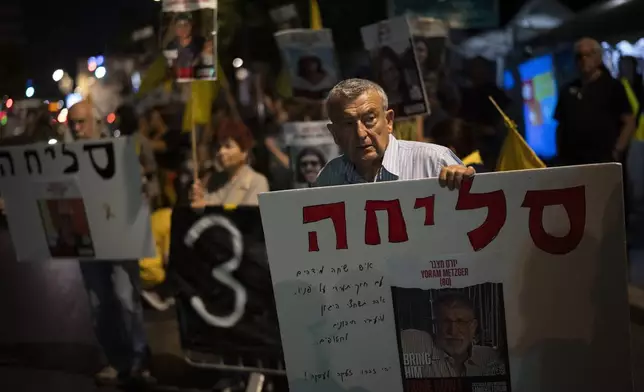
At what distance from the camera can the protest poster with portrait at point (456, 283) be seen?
1.84 m

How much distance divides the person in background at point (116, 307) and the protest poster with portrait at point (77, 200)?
0.44ft

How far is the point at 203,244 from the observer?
3.50 metres

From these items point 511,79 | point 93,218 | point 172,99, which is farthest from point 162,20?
point 511,79

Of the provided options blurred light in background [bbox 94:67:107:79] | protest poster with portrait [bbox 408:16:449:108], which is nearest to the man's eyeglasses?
protest poster with portrait [bbox 408:16:449:108]

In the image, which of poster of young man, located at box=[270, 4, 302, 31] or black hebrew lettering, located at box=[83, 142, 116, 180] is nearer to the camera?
black hebrew lettering, located at box=[83, 142, 116, 180]

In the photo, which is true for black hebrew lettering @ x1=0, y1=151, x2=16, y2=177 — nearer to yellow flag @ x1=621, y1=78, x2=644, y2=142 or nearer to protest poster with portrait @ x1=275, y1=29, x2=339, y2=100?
protest poster with portrait @ x1=275, y1=29, x2=339, y2=100

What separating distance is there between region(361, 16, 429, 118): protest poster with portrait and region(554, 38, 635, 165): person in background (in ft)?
4.14

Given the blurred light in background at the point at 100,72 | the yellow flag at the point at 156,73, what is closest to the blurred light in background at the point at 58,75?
the blurred light in background at the point at 100,72

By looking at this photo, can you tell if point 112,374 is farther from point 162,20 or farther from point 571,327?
point 571,327

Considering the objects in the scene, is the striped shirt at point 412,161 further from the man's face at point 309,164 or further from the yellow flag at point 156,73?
the yellow flag at point 156,73

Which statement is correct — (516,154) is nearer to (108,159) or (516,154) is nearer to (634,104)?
(108,159)

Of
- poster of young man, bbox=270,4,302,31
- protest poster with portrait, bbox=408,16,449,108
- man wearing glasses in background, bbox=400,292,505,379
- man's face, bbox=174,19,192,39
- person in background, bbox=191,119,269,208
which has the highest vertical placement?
poster of young man, bbox=270,4,302,31

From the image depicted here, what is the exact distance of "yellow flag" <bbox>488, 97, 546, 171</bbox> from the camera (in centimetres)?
269

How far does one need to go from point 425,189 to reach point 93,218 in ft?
8.56
